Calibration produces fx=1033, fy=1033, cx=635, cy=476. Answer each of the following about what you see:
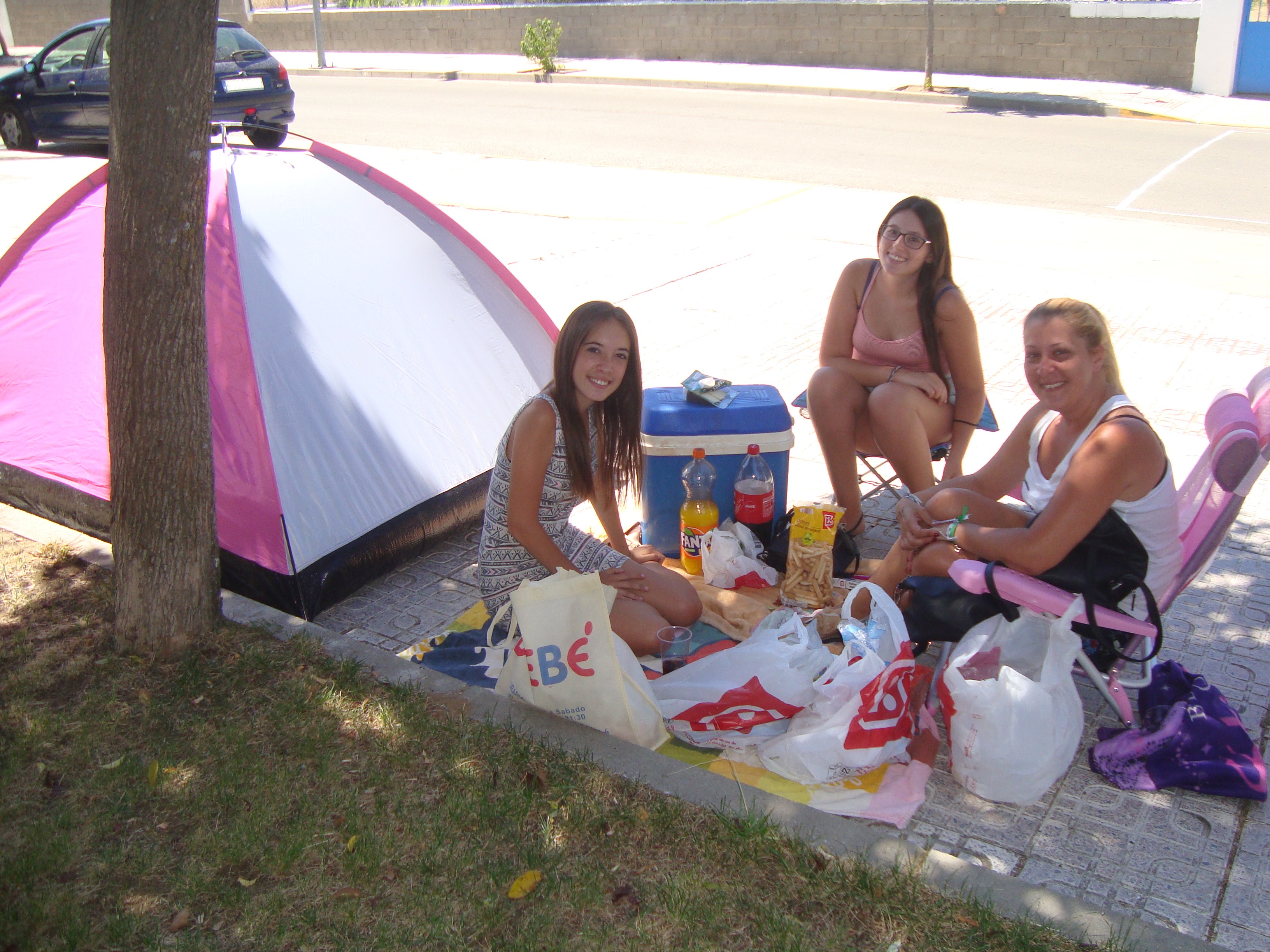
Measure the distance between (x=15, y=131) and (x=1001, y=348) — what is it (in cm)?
1436

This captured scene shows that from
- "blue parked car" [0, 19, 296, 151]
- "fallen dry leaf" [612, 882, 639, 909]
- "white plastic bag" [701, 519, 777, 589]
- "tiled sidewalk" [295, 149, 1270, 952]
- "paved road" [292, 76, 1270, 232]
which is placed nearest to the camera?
"fallen dry leaf" [612, 882, 639, 909]

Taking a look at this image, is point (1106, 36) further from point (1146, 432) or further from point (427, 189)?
A: point (1146, 432)

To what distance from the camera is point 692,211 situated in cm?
1001

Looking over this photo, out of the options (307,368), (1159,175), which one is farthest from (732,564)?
(1159,175)

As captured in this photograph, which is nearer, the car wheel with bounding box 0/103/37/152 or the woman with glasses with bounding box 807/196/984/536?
the woman with glasses with bounding box 807/196/984/536

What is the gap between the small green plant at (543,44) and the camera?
21.3 m

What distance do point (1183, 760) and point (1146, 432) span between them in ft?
2.95

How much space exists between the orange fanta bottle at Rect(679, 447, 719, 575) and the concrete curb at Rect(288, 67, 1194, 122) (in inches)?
539

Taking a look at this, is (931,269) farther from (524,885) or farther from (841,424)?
(524,885)

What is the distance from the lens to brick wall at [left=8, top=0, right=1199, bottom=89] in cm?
1717

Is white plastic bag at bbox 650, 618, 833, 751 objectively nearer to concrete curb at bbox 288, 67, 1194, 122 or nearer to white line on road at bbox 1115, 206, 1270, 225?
white line on road at bbox 1115, 206, 1270, 225

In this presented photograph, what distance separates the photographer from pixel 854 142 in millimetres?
13109

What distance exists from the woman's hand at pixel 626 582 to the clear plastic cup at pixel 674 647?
0.16 metres

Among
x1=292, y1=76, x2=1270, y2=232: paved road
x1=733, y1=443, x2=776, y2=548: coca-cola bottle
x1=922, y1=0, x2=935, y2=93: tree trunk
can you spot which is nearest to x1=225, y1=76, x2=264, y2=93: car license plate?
x1=292, y1=76, x2=1270, y2=232: paved road
